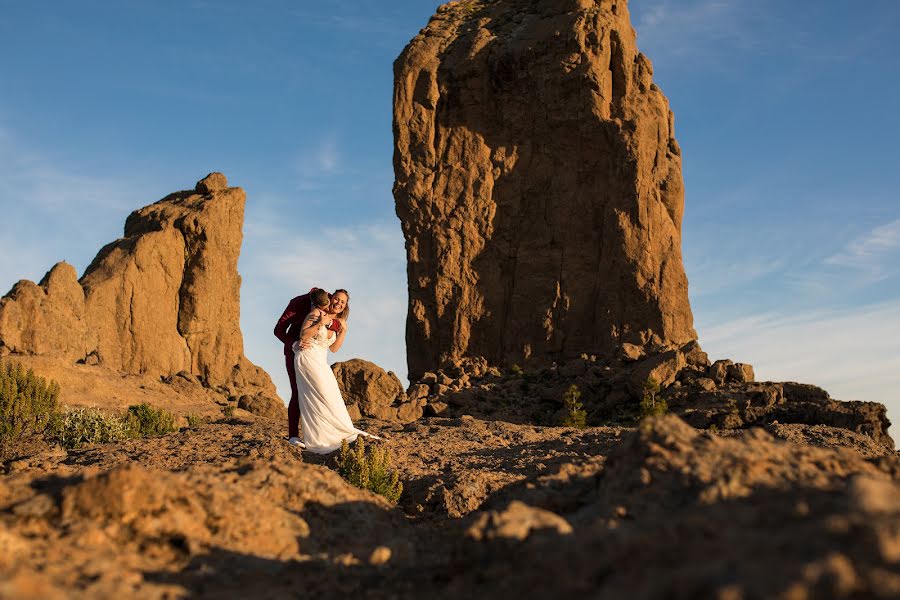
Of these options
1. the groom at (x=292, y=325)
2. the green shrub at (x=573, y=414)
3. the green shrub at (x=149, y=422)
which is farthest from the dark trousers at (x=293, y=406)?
the green shrub at (x=573, y=414)

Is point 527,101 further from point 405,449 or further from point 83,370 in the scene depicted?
point 405,449

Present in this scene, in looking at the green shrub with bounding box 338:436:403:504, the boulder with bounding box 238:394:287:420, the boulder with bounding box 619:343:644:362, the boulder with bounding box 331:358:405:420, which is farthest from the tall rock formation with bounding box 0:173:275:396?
the green shrub with bounding box 338:436:403:504

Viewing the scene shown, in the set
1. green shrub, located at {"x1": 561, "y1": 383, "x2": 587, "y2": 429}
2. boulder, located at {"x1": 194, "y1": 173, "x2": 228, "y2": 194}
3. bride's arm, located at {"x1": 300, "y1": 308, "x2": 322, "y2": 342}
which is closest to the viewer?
bride's arm, located at {"x1": 300, "y1": 308, "x2": 322, "y2": 342}

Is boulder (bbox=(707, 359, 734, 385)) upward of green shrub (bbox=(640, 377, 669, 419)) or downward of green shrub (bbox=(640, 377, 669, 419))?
upward

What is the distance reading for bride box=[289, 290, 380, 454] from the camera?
1039cm

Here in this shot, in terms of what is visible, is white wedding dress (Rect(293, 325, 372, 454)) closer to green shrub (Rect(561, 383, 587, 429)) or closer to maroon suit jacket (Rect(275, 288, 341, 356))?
maroon suit jacket (Rect(275, 288, 341, 356))

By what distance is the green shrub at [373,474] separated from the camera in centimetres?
790

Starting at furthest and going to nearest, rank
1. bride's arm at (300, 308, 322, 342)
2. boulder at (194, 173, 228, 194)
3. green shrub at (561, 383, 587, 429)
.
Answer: boulder at (194, 173, 228, 194) → green shrub at (561, 383, 587, 429) → bride's arm at (300, 308, 322, 342)

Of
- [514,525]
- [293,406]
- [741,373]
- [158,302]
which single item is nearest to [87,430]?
[293,406]

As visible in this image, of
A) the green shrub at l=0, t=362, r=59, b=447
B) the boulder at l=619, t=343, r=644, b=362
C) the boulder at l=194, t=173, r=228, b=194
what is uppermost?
the boulder at l=194, t=173, r=228, b=194

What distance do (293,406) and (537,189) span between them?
17.9 m

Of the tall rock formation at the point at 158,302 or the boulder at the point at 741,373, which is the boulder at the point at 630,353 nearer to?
the boulder at the point at 741,373

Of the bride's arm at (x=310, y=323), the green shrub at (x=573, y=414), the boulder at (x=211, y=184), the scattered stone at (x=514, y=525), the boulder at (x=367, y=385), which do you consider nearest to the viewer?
the scattered stone at (x=514, y=525)

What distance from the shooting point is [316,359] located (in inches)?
413
